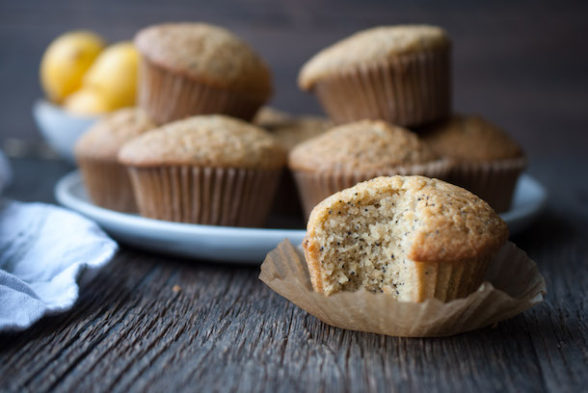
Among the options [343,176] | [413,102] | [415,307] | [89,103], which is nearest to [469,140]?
[413,102]

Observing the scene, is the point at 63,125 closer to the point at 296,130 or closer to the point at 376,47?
the point at 296,130

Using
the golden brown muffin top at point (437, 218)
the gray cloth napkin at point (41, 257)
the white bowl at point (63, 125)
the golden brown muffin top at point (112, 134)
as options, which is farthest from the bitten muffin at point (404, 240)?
the white bowl at point (63, 125)

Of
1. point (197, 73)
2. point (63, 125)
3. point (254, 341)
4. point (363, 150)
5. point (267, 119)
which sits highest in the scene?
point (197, 73)

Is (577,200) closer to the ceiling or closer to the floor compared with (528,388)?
closer to the floor

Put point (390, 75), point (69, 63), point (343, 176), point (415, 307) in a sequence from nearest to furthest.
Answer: point (415, 307), point (343, 176), point (390, 75), point (69, 63)

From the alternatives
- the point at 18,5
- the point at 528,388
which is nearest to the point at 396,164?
the point at 528,388

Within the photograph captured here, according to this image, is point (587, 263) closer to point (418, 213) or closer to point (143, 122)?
point (418, 213)
